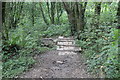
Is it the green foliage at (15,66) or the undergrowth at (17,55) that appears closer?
the green foliage at (15,66)

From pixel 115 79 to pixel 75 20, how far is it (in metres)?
5.92

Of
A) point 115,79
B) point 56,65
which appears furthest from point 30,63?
point 115,79

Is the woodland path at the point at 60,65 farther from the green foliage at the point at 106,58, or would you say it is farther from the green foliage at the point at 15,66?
the green foliage at the point at 106,58

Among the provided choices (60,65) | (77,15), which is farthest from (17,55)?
(77,15)

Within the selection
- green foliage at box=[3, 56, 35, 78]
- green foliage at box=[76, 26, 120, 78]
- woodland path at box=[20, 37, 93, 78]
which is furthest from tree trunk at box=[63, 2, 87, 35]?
green foliage at box=[3, 56, 35, 78]

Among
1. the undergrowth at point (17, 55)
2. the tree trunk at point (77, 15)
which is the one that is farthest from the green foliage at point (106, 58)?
the undergrowth at point (17, 55)

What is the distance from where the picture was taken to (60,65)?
16.8 feet

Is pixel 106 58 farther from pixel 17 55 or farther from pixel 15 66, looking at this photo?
pixel 17 55

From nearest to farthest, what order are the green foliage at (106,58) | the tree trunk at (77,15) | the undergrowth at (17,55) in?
the green foliage at (106,58), the undergrowth at (17,55), the tree trunk at (77,15)

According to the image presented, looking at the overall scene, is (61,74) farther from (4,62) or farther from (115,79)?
(4,62)

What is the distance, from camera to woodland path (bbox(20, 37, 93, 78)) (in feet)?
14.1

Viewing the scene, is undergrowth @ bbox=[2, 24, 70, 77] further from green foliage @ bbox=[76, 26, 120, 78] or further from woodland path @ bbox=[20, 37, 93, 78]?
green foliage @ bbox=[76, 26, 120, 78]

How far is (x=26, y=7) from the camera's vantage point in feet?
41.9

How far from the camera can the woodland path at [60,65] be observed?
429cm
